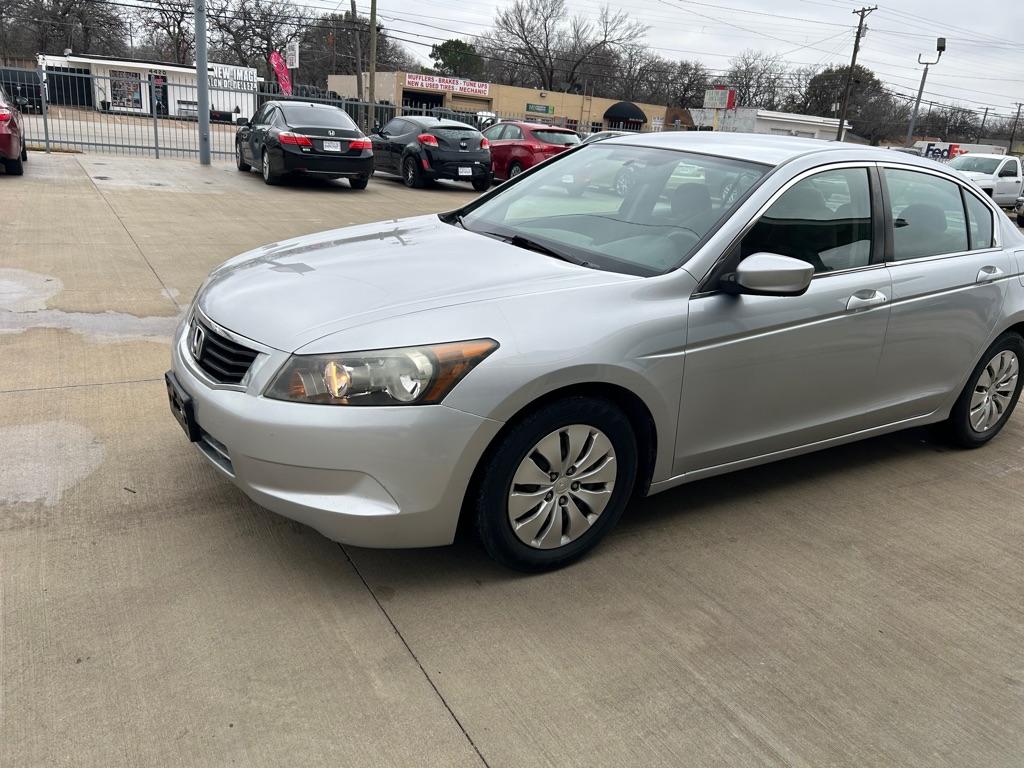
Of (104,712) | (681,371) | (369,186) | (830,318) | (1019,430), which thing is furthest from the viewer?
(369,186)

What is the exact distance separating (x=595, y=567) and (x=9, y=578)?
2.09 metres

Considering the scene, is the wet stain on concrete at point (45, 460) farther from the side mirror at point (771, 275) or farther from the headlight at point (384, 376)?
the side mirror at point (771, 275)

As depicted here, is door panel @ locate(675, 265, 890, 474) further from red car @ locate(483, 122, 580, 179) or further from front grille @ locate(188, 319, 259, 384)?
red car @ locate(483, 122, 580, 179)

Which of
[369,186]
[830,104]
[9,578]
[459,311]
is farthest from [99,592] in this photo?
[830,104]

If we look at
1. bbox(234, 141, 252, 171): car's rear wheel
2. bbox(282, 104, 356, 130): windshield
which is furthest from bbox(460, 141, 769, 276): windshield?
bbox(234, 141, 252, 171): car's rear wheel

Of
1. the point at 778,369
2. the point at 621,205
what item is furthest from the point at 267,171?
the point at 778,369

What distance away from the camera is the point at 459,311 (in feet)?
9.34

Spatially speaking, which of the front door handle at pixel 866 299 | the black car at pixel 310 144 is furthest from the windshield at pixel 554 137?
the front door handle at pixel 866 299

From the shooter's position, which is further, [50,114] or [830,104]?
[830,104]

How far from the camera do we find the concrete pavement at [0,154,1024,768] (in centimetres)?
232

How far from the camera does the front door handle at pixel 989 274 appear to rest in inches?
168

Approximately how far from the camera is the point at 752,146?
12.9ft

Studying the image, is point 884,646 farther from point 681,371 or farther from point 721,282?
point 721,282

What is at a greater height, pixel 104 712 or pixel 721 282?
pixel 721 282
